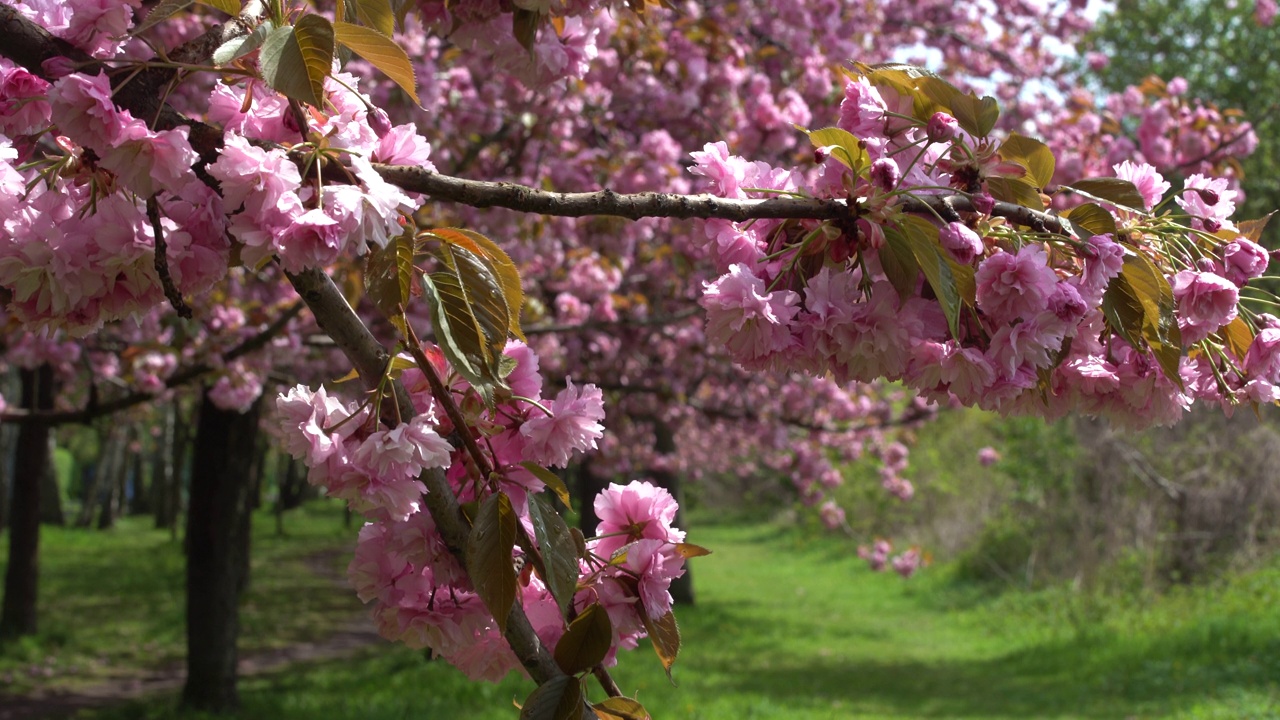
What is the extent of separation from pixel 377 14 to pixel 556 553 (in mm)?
739

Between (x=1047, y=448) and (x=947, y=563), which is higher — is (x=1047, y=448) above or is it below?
above

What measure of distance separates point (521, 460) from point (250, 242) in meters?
0.43

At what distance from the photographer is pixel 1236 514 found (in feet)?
34.0

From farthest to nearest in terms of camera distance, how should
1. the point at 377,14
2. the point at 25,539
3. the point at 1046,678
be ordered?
the point at 25,539, the point at 1046,678, the point at 377,14

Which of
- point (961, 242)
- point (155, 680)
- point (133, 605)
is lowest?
point (133, 605)

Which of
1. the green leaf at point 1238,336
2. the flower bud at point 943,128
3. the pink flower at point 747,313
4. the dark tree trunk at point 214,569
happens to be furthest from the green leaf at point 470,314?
the dark tree trunk at point 214,569

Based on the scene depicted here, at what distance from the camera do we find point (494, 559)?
3.63 feet

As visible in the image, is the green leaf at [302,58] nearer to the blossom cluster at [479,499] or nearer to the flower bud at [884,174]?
the blossom cluster at [479,499]

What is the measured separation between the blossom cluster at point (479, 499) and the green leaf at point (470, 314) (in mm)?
107

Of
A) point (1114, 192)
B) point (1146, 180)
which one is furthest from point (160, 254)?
point (1146, 180)

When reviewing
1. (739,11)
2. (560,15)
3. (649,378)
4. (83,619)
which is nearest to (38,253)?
(560,15)

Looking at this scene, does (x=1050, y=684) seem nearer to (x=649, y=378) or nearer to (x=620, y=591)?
(x=649, y=378)

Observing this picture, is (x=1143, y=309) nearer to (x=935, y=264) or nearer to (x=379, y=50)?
(x=935, y=264)

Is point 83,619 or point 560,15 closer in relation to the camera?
point 560,15
